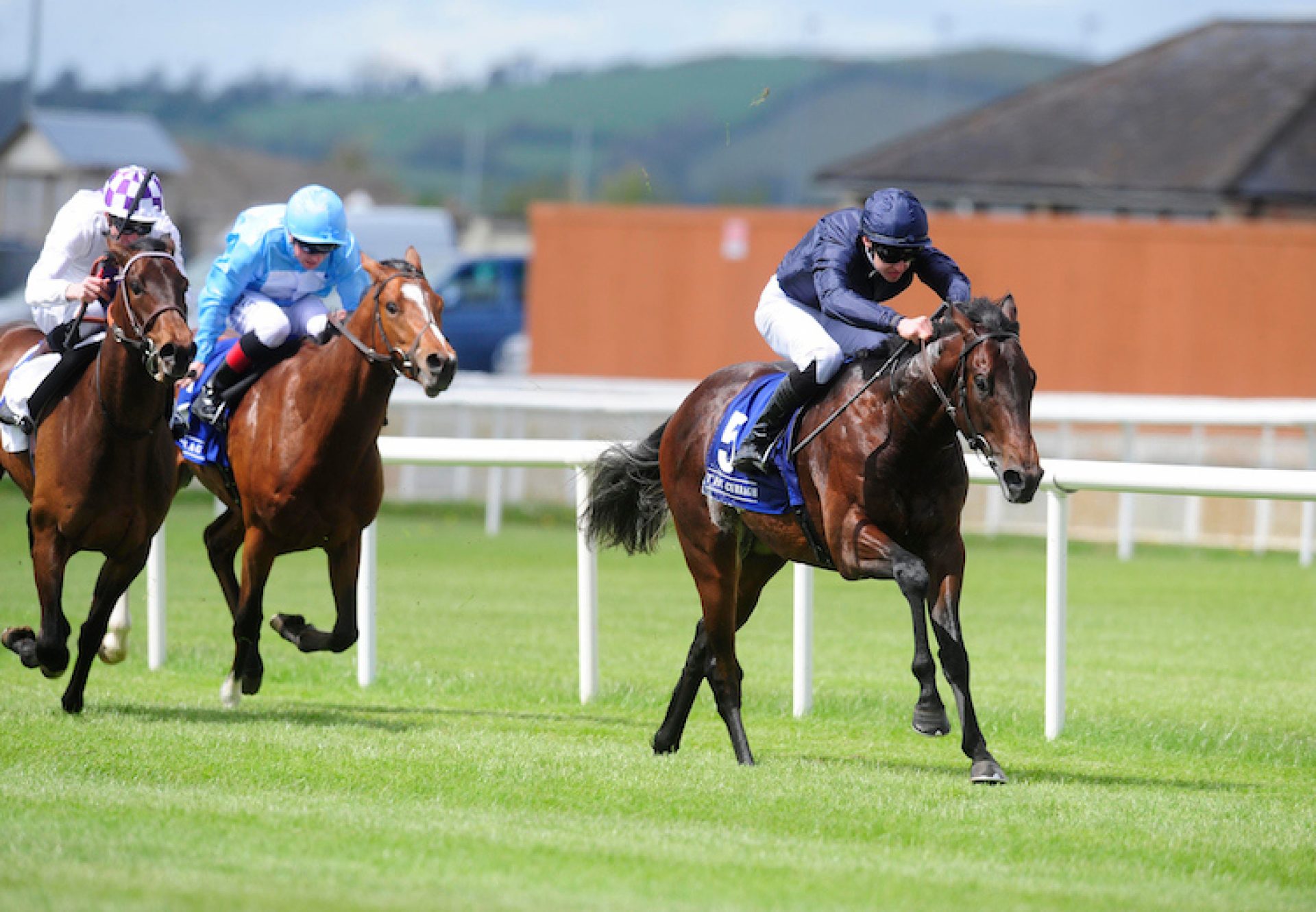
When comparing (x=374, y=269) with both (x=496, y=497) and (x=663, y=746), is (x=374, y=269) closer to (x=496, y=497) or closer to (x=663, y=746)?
(x=663, y=746)

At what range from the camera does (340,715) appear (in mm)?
7598

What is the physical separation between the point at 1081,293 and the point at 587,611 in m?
14.4

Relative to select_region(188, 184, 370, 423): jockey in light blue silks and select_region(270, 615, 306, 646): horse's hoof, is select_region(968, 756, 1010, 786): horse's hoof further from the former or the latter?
select_region(188, 184, 370, 423): jockey in light blue silks

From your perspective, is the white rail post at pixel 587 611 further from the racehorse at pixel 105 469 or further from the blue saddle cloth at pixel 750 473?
the racehorse at pixel 105 469

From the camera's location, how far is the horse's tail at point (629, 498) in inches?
296

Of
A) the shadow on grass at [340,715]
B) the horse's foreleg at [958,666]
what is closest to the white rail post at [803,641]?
the shadow on grass at [340,715]

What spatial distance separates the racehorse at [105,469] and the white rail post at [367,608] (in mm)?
1082

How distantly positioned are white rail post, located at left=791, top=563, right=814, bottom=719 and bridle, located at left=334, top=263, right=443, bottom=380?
1.67m

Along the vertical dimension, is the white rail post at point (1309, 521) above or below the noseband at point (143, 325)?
below

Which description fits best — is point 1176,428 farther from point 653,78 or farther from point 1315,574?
point 653,78

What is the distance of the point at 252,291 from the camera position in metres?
7.96

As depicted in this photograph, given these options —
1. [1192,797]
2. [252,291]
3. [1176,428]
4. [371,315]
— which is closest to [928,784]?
[1192,797]

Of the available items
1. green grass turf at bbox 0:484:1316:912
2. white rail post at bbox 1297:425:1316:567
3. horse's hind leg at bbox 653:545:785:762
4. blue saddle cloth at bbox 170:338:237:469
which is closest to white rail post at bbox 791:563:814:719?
green grass turf at bbox 0:484:1316:912

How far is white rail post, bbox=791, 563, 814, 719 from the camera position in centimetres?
778
